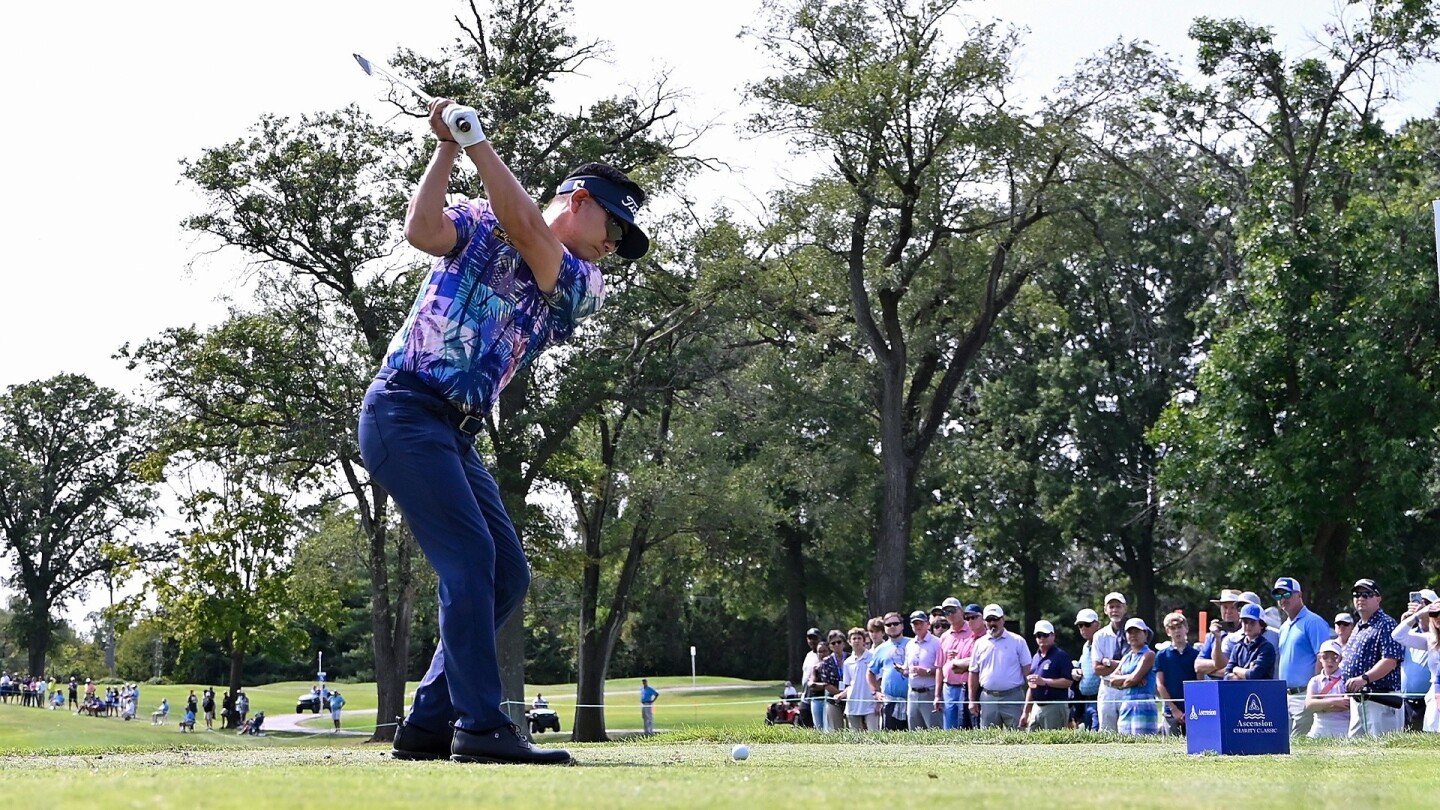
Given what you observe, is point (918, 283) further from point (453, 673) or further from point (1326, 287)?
point (453, 673)

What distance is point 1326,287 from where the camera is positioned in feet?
103

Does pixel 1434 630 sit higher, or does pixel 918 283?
pixel 918 283

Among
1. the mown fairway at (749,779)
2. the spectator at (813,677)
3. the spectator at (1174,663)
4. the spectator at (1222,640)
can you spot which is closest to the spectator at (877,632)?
the spectator at (813,677)

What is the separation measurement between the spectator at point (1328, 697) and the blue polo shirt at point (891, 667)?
5007 millimetres

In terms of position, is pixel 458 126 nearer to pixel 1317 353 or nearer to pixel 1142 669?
pixel 1142 669

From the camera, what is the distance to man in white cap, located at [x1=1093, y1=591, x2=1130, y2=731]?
49.0ft

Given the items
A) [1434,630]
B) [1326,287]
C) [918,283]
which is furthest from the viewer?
[918,283]

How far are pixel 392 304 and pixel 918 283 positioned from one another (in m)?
12.6

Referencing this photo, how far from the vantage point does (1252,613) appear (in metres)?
13.4

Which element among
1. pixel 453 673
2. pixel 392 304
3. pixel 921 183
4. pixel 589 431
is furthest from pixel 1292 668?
pixel 589 431

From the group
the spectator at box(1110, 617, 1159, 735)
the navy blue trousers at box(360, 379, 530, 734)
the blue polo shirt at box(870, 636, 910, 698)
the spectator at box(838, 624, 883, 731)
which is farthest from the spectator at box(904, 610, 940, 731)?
the navy blue trousers at box(360, 379, 530, 734)

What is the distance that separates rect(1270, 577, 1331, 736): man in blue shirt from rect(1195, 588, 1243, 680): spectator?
0.44 metres

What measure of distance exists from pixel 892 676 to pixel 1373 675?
6.15 meters

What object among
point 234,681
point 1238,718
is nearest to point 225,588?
point 234,681
